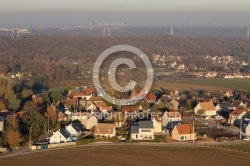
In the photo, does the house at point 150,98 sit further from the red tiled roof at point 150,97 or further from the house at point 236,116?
the house at point 236,116

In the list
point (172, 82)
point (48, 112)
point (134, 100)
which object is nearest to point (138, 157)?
point (48, 112)

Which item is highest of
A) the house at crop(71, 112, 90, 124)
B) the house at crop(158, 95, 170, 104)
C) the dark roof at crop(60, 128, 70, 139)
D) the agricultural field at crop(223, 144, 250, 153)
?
the house at crop(158, 95, 170, 104)

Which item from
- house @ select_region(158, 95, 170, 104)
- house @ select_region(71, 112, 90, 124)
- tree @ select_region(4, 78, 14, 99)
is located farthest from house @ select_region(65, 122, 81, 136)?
tree @ select_region(4, 78, 14, 99)

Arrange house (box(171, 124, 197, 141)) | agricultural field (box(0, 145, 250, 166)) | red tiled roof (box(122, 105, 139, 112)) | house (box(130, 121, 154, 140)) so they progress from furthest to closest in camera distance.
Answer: red tiled roof (box(122, 105, 139, 112)) < house (box(130, 121, 154, 140)) < house (box(171, 124, 197, 141)) < agricultural field (box(0, 145, 250, 166))

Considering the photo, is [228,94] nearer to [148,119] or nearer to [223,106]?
[223,106]

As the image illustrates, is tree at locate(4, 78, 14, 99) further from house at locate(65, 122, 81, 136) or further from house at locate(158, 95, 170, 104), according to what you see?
house at locate(158, 95, 170, 104)

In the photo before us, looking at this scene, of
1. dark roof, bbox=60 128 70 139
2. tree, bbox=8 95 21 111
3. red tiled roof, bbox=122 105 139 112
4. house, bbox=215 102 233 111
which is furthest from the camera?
house, bbox=215 102 233 111

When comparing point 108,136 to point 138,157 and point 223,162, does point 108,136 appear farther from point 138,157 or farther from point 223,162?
point 223,162
